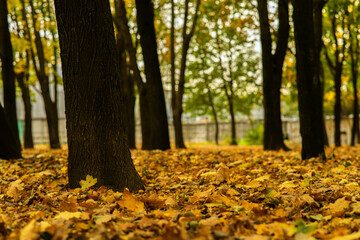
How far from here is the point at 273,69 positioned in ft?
39.8

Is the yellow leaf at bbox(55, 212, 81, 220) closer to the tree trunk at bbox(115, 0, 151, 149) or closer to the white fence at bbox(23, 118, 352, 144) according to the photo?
the tree trunk at bbox(115, 0, 151, 149)

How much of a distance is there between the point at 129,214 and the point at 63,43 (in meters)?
2.34

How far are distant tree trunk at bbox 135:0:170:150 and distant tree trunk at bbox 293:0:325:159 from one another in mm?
4250

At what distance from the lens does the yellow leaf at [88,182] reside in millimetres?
4767

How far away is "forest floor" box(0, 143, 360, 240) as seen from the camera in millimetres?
2812

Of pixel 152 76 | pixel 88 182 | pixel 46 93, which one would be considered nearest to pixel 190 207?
pixel 88 182

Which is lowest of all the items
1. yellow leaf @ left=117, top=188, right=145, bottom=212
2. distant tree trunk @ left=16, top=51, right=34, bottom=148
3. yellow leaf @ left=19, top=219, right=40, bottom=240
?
yellow leaf @ left=117, top=188, right=145, bottom=212

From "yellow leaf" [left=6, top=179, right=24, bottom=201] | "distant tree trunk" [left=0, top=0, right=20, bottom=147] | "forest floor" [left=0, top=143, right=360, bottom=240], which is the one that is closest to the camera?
"forest floor" [left=0, top=143, right=360, bottom=240]

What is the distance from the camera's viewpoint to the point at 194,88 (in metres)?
25.8

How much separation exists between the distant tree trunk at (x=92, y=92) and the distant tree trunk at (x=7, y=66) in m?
5.56

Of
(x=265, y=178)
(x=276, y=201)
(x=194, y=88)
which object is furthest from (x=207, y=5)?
(x=276, y=201)

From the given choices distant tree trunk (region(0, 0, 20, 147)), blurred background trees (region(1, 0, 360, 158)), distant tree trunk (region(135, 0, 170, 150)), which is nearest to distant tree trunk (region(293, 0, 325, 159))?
blurred background trees (region(1, 0, 360, 158))

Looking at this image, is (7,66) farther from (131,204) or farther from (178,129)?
(131,204)

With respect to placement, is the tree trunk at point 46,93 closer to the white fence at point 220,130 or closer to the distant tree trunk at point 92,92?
the distant tree trunk at point 92,92
